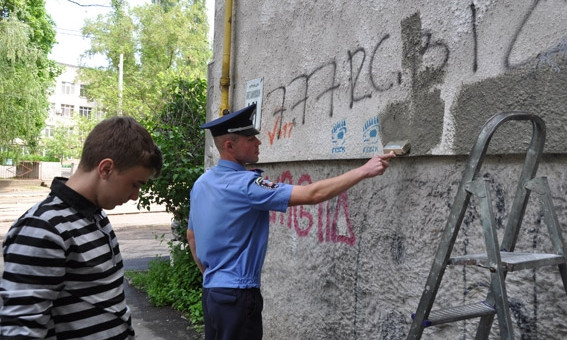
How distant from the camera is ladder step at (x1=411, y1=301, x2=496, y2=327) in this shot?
69.5 inches

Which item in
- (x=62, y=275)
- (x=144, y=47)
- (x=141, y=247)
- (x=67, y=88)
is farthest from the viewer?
(x=67, y=88)

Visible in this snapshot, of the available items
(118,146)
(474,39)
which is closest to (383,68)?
(474,39)

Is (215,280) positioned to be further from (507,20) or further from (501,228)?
(507,20)

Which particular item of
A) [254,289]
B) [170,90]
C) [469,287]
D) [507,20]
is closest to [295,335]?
[254,289]

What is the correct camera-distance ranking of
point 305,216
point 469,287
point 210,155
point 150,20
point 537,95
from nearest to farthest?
point 537,95, point 469,287, point 305,216, point 210,155, point 150,20

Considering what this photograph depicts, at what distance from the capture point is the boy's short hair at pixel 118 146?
1718 millimetres

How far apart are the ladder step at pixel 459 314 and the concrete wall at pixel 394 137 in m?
0.48

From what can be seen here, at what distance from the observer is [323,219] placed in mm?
3453

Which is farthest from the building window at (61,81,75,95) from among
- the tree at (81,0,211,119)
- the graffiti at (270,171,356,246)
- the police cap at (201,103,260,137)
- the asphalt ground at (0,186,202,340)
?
the police cap at (201,103,260,137)

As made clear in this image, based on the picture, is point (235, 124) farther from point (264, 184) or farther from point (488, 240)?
point (488, 240)

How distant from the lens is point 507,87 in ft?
7.38

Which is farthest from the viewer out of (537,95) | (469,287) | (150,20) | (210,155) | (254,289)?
(150,20)

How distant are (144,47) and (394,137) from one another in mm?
29085

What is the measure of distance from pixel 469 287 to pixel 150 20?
29.7 meters
